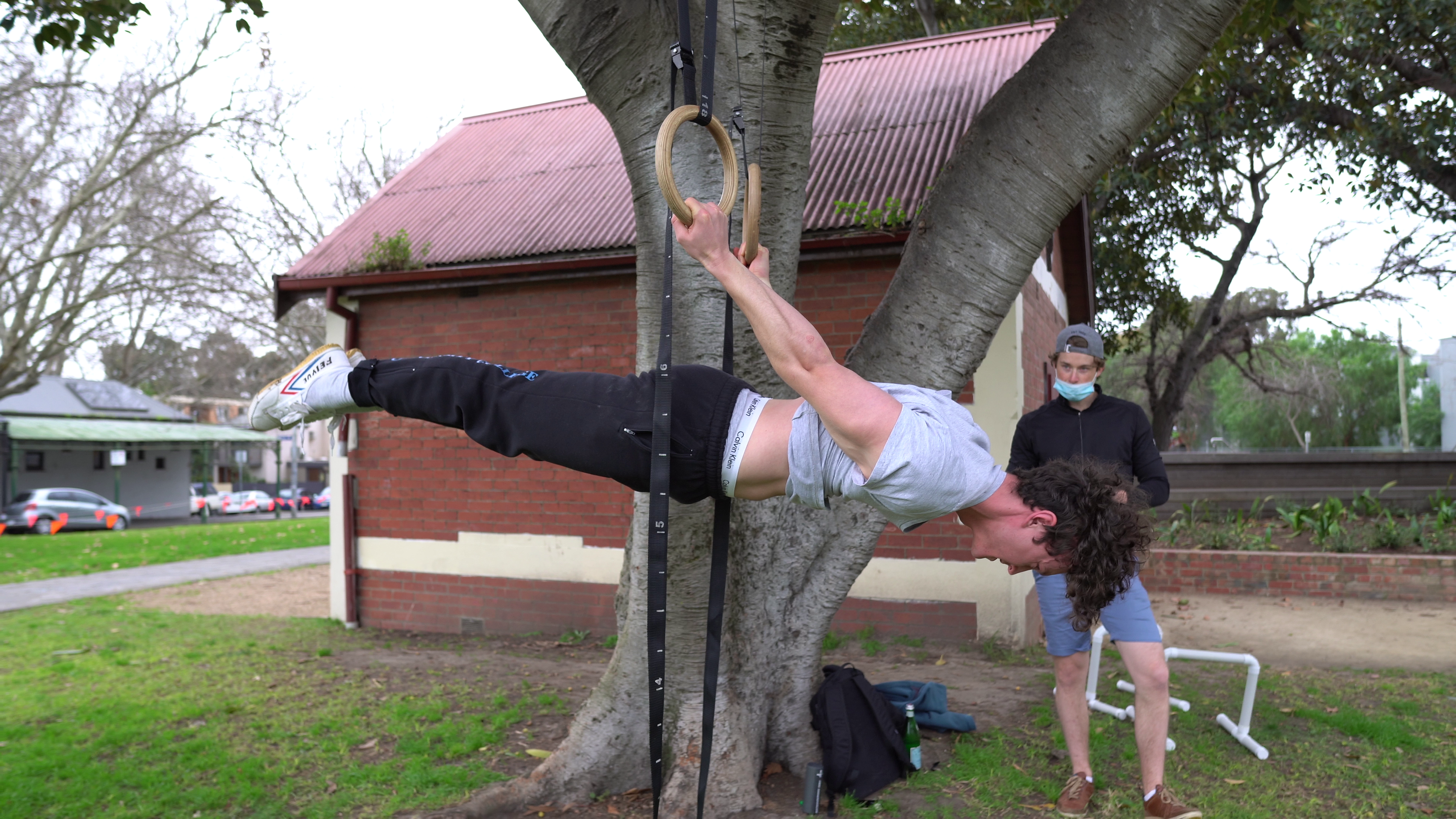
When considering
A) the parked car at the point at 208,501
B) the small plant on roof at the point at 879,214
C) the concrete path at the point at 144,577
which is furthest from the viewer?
the parked car at the point at 208,501

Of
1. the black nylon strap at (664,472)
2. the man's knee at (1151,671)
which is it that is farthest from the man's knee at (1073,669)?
the black nylon strap at (664,472)

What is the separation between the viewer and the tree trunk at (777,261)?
12.3 ft

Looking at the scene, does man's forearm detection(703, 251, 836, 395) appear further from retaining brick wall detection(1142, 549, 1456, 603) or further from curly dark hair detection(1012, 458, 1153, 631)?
→ retaining brick wall detection(1142, 549, 1456, 603)

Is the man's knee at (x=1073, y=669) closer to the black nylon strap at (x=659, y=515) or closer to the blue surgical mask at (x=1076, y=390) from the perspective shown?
the blue surgical mask at (x=1076, y=390)

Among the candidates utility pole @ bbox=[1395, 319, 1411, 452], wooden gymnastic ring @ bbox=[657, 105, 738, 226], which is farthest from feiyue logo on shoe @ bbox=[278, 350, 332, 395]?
utility pole @ bbox=[1395, 319, 1411, 452]

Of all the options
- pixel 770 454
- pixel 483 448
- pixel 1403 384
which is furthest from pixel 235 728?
pixel 1403 384

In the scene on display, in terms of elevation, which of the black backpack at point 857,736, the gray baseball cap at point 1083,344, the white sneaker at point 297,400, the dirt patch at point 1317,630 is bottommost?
the dirt patch at point 1317,630

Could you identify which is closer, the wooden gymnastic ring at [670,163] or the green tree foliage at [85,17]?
the wooden gymnastic ring at [670,163]

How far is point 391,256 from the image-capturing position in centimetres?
832

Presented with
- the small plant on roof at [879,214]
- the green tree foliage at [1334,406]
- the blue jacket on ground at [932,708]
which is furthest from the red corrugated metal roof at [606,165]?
the green tree foliage at [1334,406]

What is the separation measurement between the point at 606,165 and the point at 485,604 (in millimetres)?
4536

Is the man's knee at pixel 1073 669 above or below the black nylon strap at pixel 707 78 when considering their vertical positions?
below

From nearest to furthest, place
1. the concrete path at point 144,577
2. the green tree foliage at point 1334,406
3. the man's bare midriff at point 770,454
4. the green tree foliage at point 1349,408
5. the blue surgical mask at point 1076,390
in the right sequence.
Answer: the man's bare midriff at point 770,454 → the blue surgical mask at point 1076,390 → the concrete path at point 144,577 → the green tree foliage at point 1334,406 → the green tree foliage at point 1349,408

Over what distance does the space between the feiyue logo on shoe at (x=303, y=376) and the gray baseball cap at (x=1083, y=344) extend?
3011 mm
